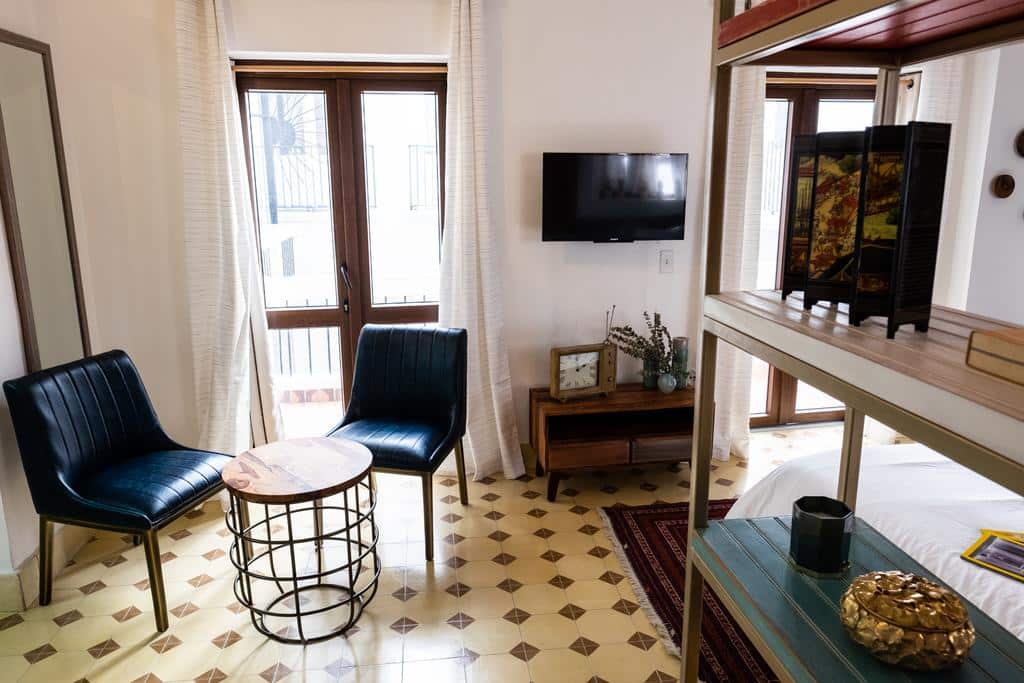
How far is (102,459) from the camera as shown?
2.93m

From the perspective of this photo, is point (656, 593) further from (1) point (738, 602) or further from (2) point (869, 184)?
(2) point (869, 184)

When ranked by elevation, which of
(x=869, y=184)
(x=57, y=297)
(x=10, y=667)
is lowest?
(x=10, y=667)

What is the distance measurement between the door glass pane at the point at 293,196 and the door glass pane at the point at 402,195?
25cm

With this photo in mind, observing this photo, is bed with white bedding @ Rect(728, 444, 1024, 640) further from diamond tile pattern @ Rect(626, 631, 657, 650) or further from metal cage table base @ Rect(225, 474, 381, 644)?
metal cage table base @ Rect(225, 474, 381, 644)

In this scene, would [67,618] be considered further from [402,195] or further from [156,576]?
[402,195]

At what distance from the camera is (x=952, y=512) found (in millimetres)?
2141

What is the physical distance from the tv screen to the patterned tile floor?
1467 millimetres

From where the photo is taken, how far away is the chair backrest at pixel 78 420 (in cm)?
262

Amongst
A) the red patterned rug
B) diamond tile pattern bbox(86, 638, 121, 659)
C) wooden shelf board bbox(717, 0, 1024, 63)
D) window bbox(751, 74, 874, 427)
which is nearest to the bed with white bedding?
the red patterned rug

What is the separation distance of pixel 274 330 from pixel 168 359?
57 centimetres

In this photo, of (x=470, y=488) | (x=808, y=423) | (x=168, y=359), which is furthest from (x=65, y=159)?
(x=808, y=423)

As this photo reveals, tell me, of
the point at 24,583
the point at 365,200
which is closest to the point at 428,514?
the point at 24,583

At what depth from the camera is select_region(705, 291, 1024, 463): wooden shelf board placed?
72 cm

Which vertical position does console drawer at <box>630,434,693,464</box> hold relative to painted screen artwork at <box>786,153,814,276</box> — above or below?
below
